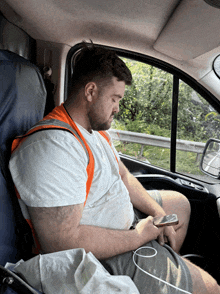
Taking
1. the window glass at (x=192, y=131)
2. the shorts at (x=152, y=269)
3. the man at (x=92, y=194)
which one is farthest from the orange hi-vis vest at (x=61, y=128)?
the window glass at (x=192, y=131)

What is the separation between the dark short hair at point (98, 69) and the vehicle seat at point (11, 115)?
0.22 meters

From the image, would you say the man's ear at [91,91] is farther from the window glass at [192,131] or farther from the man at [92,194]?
the window glass at [192,131]

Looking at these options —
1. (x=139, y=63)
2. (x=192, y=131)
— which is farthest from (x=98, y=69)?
(x=192, y=131)

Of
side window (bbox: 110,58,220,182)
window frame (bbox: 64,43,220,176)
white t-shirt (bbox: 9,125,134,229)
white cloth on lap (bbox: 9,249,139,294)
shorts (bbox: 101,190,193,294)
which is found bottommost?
shorts (bbox: 101,190,193,294)

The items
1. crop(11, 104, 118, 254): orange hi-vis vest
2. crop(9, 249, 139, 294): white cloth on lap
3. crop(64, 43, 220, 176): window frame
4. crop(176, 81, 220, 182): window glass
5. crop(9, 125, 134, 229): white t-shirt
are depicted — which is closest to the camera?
crop(9, 249, 139, 294): white cloth on lap

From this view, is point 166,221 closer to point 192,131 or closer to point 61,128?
point 61,128

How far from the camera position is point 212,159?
6.23 ft

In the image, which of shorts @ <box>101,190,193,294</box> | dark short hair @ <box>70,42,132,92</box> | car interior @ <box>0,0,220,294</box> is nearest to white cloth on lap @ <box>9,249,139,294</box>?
car interior @ <box>0,0,220,294</box>

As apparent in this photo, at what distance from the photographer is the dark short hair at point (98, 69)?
4.18 feet

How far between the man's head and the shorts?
0.65 m

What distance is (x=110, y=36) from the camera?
5.81 ft

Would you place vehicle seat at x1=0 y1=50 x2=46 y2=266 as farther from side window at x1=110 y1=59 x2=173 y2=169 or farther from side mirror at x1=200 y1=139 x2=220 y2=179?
side mirror at x1=200 y1=139 x2=220 y2=179

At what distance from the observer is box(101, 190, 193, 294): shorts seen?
1002mm

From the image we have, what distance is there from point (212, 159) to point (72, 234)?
1.34 meters
